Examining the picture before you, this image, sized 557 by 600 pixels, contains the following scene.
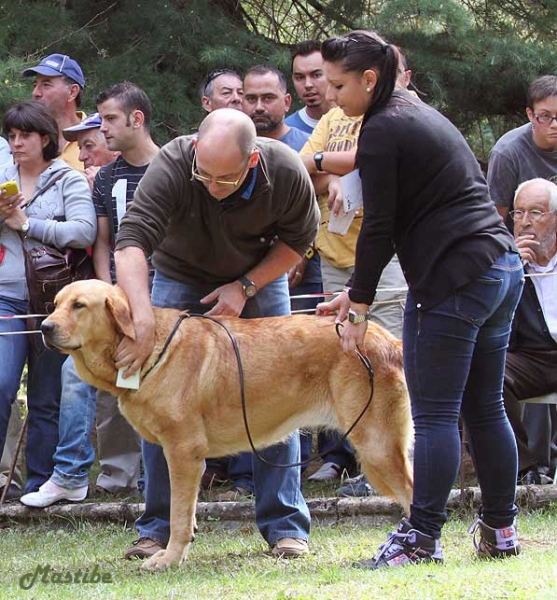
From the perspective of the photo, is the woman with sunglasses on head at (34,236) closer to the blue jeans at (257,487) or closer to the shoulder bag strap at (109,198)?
the shoulder bag strap at (109,198)

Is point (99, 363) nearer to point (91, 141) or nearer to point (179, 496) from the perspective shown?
point (179, 496)

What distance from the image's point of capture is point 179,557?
5082 mm

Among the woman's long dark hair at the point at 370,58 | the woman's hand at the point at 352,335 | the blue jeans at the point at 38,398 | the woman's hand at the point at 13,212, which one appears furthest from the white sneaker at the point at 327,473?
the woman's long dark hair at the point at 370,58

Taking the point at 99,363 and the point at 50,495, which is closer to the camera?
the point at 99,363

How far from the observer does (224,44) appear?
880 cm

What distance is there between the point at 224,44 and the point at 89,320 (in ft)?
14.3

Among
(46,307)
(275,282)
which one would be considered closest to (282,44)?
(46,307)

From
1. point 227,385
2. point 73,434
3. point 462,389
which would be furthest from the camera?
point 73,434

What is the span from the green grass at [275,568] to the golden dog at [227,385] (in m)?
0.33

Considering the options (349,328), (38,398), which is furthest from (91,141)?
(349,328)

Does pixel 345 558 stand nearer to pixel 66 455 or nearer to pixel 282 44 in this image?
pixel 66 455

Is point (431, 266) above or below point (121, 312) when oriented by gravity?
above

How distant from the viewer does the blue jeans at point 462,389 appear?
14.8 ft

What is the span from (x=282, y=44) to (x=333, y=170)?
2.65 meters
